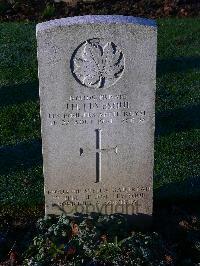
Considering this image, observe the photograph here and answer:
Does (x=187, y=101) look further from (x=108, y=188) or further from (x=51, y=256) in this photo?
(x=51, y=256)

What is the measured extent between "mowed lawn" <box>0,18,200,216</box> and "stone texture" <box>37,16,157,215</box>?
32.7 inches

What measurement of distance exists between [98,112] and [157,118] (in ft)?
8.72

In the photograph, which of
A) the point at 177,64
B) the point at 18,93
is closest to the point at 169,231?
the point at 18,93

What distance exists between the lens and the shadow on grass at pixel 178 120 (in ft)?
24.3

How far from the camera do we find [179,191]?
635cm

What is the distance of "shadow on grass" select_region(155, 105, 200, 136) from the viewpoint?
741 centimetres

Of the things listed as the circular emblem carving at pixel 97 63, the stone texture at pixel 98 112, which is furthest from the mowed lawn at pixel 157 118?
the circular emblem carving at pixel 97 63

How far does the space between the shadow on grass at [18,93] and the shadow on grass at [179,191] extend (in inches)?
101

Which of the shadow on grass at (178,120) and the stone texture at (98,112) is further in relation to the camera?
the shadow on grass at (178,120)

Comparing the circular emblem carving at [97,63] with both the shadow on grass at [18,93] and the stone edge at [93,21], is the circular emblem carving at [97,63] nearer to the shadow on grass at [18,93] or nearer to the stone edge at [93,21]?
the stone edge at [93,21]

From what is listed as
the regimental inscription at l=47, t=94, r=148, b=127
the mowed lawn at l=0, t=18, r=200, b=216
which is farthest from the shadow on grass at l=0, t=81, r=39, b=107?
the regimental inscription at l=47, t=94, r=148, b=127

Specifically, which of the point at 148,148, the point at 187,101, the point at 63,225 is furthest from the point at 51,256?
the point at 187,101

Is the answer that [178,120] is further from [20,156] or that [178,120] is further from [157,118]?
[20,156]

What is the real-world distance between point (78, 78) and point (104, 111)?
1.34ft
